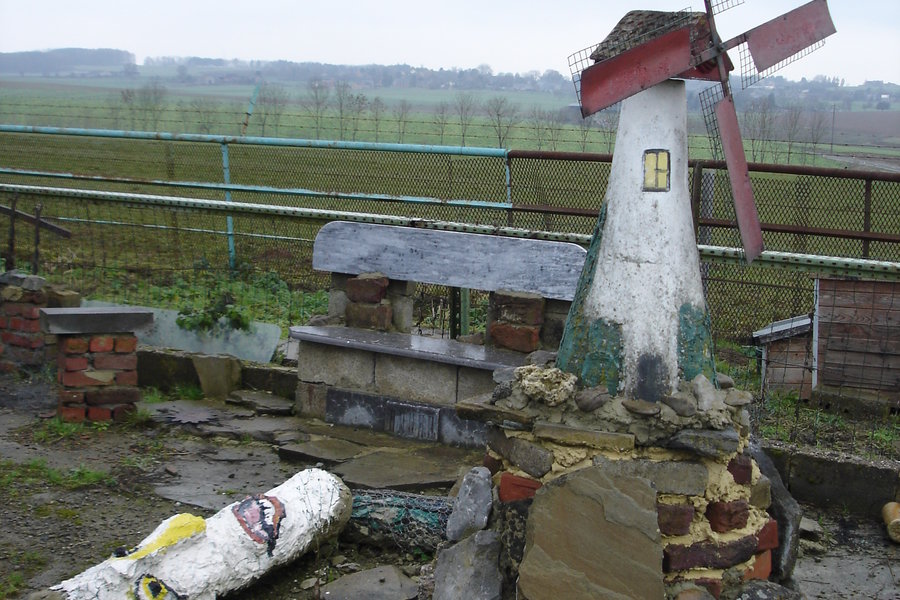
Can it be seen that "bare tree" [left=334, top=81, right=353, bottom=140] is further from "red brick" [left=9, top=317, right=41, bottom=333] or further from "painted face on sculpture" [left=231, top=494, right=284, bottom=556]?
"painted face on sculpture" [left=231, top=494, right=284, bottom=556]

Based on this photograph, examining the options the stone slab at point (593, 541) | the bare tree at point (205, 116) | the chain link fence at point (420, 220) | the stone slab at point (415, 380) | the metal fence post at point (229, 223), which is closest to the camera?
the stone slab at point (593, 541)

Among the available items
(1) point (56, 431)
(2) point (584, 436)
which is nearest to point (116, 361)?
(1) point (56, 431)

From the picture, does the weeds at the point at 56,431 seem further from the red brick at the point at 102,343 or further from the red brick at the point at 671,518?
the red brick at the point at 671,518

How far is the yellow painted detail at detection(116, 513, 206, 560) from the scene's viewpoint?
401 centimetres

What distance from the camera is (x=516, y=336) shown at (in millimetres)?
6078

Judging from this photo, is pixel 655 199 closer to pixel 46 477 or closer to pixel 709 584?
pixel 709 584

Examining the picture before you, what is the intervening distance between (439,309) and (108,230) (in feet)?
10.2

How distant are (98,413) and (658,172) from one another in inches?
166

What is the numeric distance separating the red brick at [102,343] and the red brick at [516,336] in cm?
245

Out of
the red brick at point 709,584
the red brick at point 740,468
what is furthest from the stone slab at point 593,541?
the red brick at point 740,468

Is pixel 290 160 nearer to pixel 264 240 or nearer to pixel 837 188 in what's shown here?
pixel 264 240

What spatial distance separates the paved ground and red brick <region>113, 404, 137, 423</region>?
0.41ft

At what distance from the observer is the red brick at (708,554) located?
3.68 m

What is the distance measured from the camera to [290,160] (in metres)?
10.7
